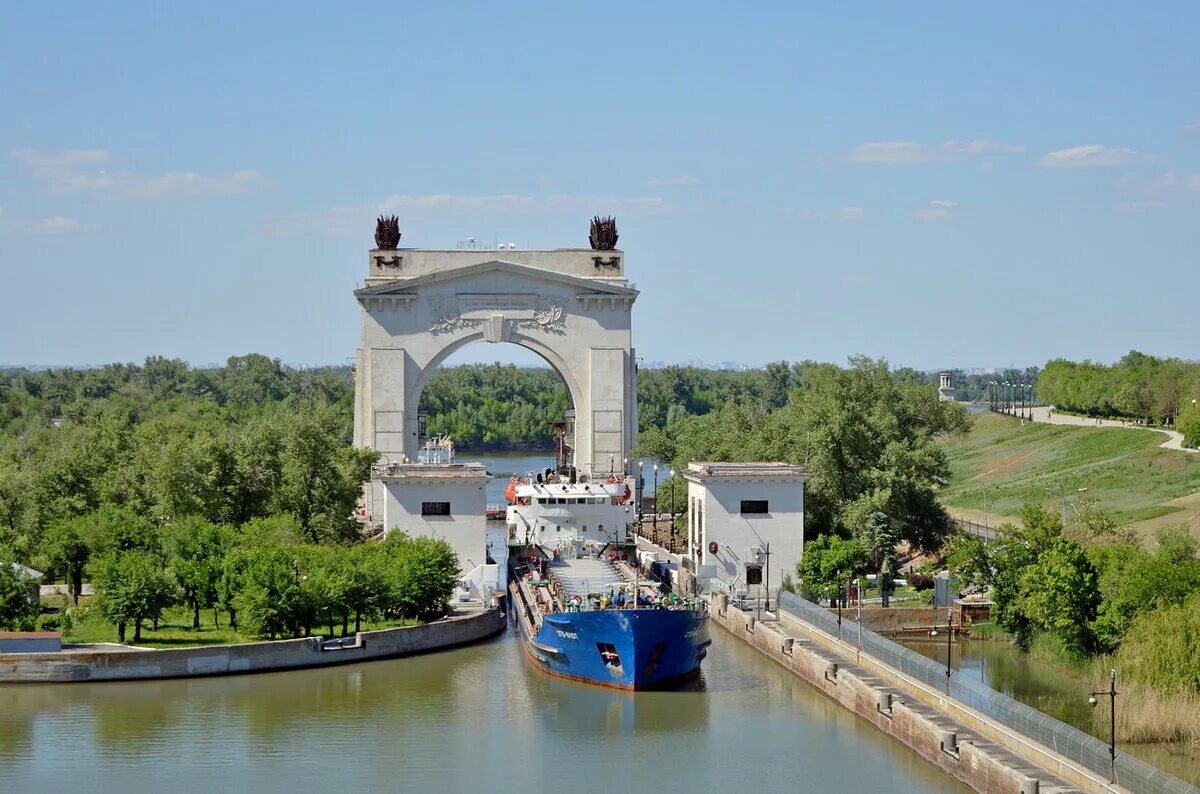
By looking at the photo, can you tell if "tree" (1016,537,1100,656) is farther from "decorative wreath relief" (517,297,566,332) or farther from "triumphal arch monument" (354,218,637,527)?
"decorative wreath relief" (517,297,566,332)

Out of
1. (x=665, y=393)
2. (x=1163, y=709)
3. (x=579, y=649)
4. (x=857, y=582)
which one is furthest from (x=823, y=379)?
(x=665, y=393)

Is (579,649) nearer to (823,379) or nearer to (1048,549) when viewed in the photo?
(1048,549)

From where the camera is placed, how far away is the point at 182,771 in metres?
30.5

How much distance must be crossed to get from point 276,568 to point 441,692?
5464 millimetres

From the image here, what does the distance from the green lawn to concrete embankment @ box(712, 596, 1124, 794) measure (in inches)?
370

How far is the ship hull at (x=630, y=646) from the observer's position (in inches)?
1436

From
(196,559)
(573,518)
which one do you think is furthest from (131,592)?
(573,518)

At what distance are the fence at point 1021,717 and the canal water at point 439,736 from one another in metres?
1.46

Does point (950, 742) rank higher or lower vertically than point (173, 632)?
lower

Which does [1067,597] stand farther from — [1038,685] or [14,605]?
[14,605]

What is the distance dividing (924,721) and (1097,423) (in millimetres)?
73757

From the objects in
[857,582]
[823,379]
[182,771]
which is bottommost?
[182,771]

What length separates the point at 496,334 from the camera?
6881cm

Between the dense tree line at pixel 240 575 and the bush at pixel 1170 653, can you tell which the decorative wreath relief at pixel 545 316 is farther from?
the bush at pixel 1170 653
